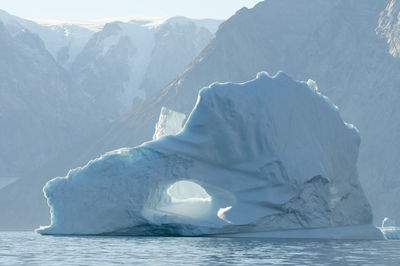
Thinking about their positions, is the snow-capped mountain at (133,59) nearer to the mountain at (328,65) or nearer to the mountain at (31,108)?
the mountain at (31,108)

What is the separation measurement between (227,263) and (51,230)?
1541cm

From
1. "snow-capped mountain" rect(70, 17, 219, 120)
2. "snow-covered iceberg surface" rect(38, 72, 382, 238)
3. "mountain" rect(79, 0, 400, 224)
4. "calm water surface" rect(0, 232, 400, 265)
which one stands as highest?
"snow-capped mountain" rect(70, 17, 219, 120)

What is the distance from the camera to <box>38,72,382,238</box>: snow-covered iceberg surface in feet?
114

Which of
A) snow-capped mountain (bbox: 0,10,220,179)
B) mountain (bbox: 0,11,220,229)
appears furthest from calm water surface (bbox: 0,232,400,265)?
snow-capped mountain (bbox: 0,10,220,179)

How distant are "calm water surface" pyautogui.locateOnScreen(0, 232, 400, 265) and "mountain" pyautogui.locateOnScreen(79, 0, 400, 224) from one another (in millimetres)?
50052

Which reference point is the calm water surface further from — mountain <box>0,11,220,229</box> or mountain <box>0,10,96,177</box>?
mountain <box>0,10,96,177</box>

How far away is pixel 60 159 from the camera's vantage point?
110 meters

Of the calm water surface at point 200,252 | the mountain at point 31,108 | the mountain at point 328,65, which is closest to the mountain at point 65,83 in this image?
the mountain at point 31,108

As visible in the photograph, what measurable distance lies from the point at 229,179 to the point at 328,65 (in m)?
66.4

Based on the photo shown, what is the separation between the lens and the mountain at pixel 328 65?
86.8 metres

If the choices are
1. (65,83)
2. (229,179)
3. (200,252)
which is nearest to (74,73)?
(65,83)

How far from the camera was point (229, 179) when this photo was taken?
35.6 m

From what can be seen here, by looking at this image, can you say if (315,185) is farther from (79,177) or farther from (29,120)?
(29,120)

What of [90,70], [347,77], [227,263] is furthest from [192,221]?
[90,70]
